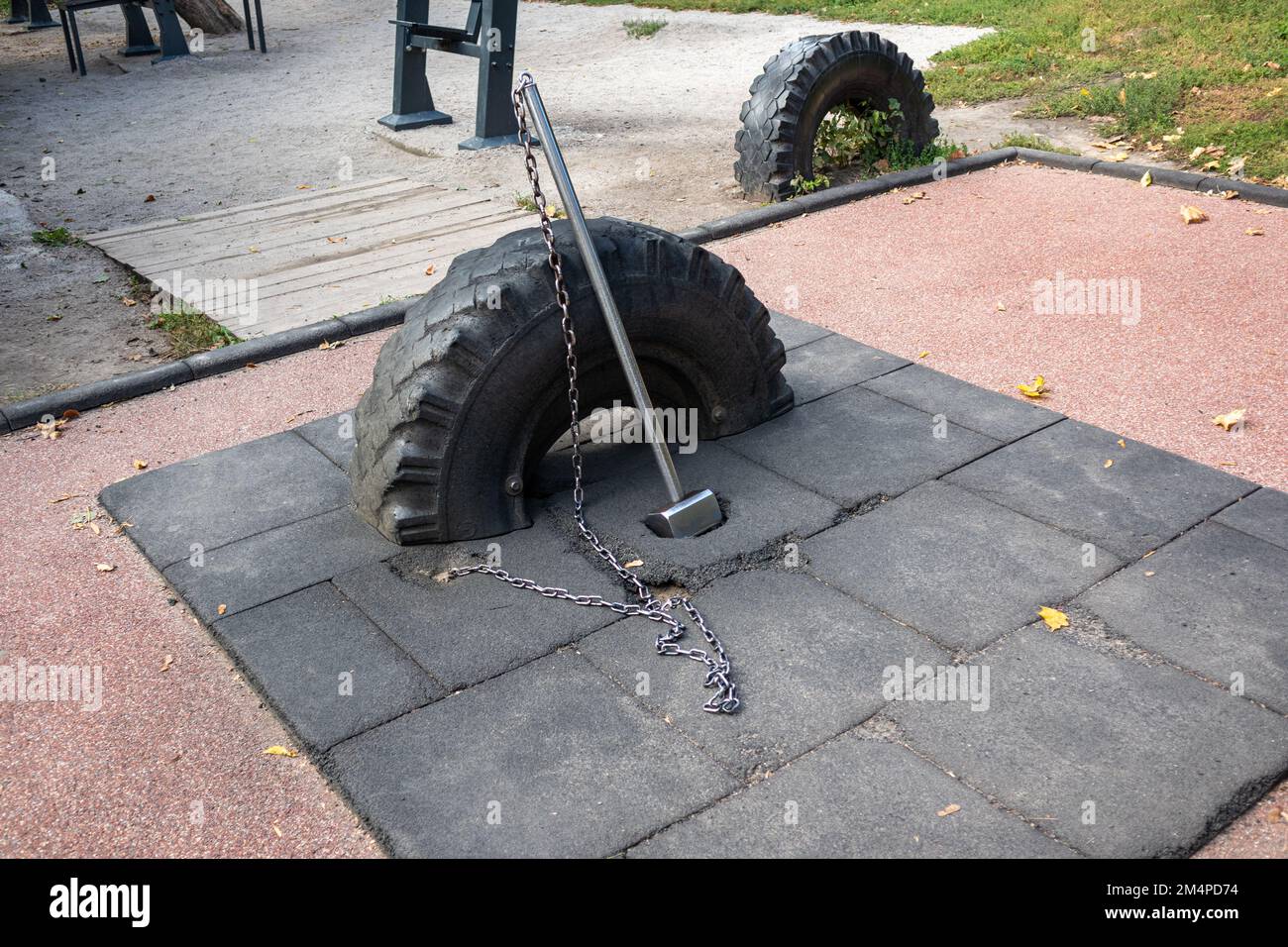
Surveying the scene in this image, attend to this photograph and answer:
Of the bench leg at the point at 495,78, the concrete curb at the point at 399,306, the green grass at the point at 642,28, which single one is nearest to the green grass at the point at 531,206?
the concrete curb at the point at 399,306

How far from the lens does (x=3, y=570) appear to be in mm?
4148

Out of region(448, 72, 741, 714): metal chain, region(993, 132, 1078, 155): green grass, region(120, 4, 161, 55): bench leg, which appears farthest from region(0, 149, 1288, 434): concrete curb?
region(120, 4, 161, 55): bench leg

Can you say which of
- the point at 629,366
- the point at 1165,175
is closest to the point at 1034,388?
the point at 629,366

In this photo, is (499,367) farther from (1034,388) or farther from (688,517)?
(1034,388)

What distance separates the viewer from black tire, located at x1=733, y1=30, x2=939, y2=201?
8039mm

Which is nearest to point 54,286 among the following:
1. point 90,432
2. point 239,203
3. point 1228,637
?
point 239,203

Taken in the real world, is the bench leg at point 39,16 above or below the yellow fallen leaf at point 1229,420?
below

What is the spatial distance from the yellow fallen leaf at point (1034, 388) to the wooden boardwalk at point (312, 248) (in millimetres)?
3412

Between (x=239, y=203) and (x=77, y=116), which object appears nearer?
(x=239, y=203)

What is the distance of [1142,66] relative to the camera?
10852 millimetres

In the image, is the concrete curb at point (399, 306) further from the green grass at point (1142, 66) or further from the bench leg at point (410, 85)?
the bench leg at point (410, 85)

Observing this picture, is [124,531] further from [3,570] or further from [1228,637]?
[1228,637]

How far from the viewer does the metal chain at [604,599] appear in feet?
11.0
